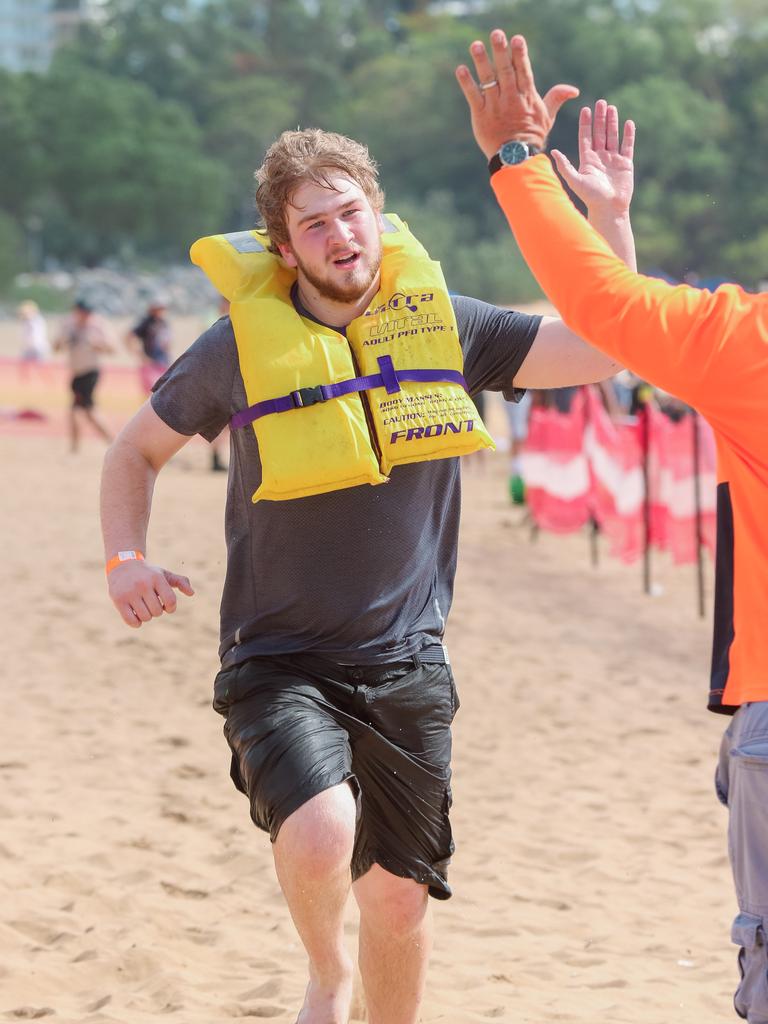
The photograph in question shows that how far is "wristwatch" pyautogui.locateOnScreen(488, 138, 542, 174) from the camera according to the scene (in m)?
2.94

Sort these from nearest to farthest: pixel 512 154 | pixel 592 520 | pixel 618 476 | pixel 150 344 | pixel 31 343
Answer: pixel 512 154
pixel 618 476
pixel 592 520
pixel 150 344
pixel 31 343

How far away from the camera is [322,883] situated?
3.21m

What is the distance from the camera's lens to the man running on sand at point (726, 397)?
2.54 meters

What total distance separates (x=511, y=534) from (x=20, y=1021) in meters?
9.59

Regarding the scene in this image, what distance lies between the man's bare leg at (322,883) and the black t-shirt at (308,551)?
1.27 ft

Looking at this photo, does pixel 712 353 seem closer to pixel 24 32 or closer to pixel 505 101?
pixel 505 101

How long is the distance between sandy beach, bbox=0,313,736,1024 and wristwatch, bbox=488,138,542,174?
8.16 ft

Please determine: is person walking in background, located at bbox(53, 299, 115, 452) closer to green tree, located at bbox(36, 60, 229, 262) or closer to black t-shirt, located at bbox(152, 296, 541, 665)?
black t-shirt, located at bbox(152, 296, 541, 665)

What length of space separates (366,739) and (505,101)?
56.5 inches

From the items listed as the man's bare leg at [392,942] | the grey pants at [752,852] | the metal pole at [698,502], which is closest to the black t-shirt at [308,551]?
the man's bare leg at [392,942]

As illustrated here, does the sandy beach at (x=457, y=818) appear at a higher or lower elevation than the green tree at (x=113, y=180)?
lower

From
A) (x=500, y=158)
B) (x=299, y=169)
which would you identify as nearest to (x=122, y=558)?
(x=299, y=169)

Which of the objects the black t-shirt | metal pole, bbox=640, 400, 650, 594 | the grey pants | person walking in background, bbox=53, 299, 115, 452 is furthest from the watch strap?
person walking in background, bbox=53, 299, 115, 452

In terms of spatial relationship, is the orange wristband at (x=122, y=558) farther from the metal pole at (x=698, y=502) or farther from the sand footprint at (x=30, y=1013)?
the metal pole at (x=698, y=502)
